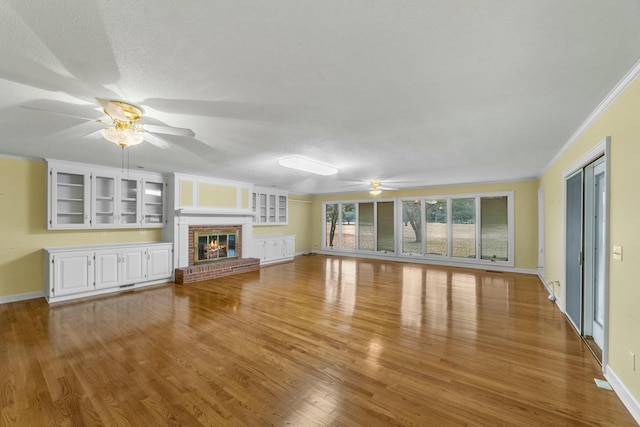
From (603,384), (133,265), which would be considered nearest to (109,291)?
(133,265)

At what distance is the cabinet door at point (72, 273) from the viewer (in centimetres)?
431

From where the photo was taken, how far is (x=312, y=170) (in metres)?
4.78

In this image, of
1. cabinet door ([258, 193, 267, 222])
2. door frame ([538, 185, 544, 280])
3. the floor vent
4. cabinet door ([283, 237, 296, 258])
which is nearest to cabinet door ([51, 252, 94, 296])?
cabinet door ([258, 193, 267, 222])

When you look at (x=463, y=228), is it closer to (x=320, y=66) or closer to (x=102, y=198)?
(x=320, y=66)

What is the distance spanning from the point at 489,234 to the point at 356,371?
655 cm

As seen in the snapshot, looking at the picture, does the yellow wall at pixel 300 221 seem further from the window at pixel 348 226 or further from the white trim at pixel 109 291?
the white trim at pixel 109 291

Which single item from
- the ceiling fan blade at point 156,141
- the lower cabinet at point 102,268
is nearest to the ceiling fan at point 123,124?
the ceiling fan blade at point 156,141

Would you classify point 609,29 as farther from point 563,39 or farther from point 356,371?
point 356,371

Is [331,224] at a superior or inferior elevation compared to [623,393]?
superior

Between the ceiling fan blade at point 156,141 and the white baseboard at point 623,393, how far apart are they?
4986mm

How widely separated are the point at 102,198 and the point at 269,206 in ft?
14.4

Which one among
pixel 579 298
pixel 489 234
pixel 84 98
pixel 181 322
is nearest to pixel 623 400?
pixel 579 298

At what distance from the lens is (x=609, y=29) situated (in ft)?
4.49

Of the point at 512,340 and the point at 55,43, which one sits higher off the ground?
the point at 55,43
